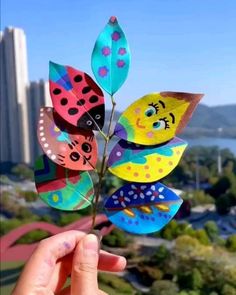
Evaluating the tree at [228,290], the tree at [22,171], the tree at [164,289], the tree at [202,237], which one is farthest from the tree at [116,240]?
the tree at [22,171]

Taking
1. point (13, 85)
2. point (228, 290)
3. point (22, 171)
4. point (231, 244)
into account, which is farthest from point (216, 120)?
point (228, 290)

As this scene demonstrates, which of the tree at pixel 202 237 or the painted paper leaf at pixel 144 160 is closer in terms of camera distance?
the painted paper leaf at pixel 144 160

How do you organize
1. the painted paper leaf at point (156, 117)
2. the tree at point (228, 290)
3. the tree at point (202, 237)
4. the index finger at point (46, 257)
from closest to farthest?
1. the index finger at point (46, 257)
2. the painted paper leaf at point (156, 117)
3. the tree at point (228, 290)
4. the tree at point (202, 237)

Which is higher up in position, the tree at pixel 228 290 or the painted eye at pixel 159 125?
the painted eye at pixel 159 125

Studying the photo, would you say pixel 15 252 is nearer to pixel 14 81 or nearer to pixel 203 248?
pixel 203 248

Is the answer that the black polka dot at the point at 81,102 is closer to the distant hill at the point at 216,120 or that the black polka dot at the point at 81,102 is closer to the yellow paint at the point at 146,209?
the yellow paint at the point at 146,209

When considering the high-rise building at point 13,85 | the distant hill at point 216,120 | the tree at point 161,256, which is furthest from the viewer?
the distant hill at point 216,120
